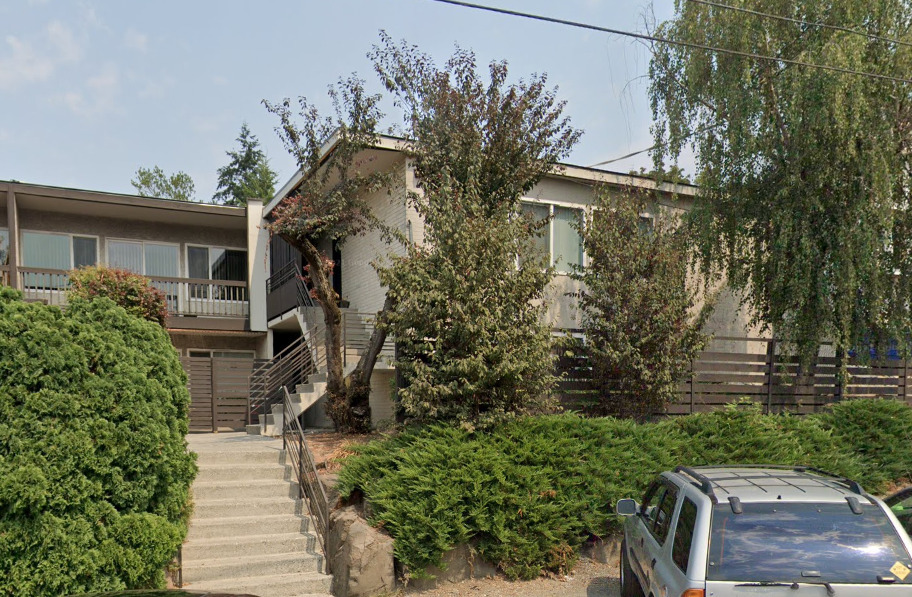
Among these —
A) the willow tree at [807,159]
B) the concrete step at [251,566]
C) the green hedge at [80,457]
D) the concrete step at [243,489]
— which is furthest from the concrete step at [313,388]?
the willow tree at [807,159]

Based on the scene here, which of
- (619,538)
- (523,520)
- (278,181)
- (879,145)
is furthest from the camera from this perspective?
(278,181)

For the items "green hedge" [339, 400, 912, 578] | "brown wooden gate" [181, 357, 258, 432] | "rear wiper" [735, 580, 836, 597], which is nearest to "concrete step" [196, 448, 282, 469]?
"green hedge" [339, 400, 912, 578]

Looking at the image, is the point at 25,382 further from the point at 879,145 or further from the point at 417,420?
the point at 879,145

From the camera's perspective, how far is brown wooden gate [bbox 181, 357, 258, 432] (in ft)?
47.6

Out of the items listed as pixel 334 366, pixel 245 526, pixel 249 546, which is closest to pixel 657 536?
pixel 249 546

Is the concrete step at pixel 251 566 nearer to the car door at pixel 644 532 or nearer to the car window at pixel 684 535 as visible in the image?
the car door at pixel 644 532

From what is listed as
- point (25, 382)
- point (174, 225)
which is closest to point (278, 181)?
point (174, 225)

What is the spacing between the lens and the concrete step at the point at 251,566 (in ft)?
23.5

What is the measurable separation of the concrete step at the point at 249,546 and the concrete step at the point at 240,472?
115 centimetres

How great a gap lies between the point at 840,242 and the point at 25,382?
11654 mm

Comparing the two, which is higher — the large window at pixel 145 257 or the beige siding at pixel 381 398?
the large window at pixel 145 257

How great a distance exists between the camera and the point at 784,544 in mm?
4164

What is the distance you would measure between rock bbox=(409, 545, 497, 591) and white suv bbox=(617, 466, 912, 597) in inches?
127

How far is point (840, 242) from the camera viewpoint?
11609mm
